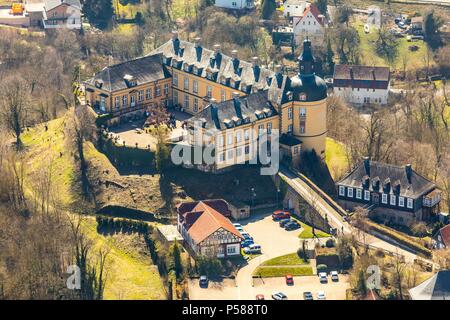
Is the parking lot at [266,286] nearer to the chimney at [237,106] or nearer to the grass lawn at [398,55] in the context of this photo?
the chimney at [237,106]

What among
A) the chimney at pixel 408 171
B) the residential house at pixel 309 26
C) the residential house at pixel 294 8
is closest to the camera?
the chimney at pixel 408 171

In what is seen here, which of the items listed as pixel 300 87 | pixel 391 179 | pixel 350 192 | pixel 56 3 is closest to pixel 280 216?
pixel 350 192

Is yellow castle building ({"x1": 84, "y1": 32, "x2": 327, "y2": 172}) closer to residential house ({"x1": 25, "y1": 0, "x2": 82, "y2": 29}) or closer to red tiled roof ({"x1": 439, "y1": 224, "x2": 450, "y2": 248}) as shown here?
red tiled roof ({"x1": 439, "y1": 224, "x2": 450, "y2": 248})

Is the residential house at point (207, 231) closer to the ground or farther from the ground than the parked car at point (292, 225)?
farther from the ground

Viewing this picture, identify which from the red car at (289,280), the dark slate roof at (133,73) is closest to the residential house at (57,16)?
the dark slate roof at (133,73)

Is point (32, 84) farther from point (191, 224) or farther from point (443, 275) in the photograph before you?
point (443, 275)

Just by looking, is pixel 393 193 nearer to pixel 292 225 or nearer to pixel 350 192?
pixel 350 192
